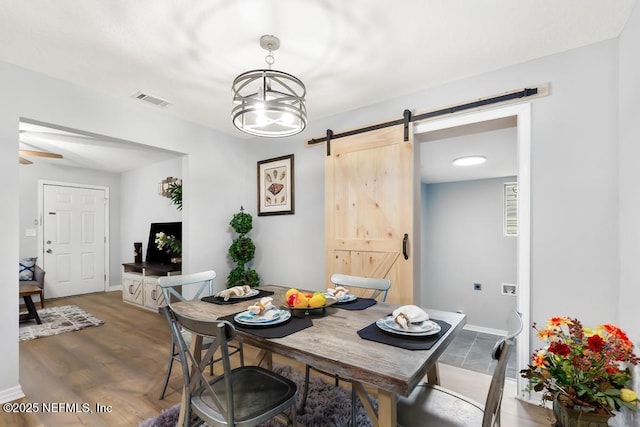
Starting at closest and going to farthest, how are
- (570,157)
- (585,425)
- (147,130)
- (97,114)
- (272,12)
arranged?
(585,425) → (272,12) → (570,157) → (97,114) → (147,130)

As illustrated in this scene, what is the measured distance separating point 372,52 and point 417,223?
1.46m

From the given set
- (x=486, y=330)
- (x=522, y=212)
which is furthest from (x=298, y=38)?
(x=486, y=330)

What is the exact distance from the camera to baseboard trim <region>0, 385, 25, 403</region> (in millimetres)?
2189

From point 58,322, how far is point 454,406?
4.89 metres

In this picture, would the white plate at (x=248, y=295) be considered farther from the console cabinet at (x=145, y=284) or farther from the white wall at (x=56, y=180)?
the white wall at (x=56, y=180)

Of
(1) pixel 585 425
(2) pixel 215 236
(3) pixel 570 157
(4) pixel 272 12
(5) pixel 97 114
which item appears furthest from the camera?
(2) pixel 215 236

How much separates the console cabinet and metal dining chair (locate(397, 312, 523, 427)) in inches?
155

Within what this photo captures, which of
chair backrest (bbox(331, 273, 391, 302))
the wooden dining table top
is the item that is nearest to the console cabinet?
chair backrest (bbox(331, 273, 391, 302))

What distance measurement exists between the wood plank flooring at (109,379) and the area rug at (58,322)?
20 cm

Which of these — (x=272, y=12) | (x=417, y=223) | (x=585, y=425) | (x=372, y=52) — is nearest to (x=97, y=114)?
(x=272, y=12)

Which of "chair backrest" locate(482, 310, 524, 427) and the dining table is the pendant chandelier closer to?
the dining table

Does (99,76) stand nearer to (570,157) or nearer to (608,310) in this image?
(570,157)

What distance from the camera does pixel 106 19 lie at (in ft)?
5.95

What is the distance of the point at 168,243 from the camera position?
4.94 meters
